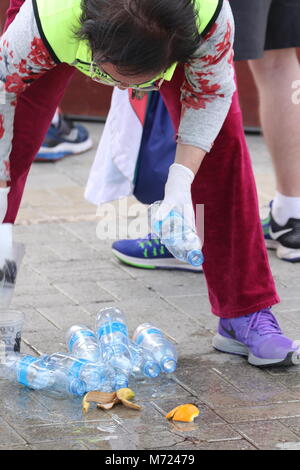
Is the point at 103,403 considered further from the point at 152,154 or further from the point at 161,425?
the point at 152,154

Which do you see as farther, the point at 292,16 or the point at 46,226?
the point at 46,226

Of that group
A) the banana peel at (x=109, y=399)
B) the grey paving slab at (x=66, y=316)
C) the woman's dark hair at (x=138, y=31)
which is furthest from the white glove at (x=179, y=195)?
the grey paving slab at (x=66, y=316)

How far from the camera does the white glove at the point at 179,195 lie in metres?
2.50

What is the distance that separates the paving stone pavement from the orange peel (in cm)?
2

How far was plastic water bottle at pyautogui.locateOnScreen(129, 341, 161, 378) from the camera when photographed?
9.34 feet

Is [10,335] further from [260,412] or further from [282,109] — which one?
[282,109]

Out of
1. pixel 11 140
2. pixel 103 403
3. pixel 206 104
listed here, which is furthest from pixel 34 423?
pixel 206 104

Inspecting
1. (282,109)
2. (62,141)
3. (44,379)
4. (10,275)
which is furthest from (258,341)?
(62,141)

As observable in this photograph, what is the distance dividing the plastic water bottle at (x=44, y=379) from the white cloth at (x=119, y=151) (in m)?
1.29

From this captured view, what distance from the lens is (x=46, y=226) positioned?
4.33 meters

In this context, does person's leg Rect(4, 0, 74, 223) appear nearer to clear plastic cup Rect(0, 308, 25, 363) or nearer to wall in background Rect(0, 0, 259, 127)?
clear plastic cup Rect(0, 308, 25, 363)

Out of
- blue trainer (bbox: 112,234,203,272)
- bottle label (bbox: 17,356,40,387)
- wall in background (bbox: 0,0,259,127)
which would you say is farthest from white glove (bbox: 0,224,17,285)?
wall in background (bbox: 0,0,259,127)

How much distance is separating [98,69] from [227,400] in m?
1.00

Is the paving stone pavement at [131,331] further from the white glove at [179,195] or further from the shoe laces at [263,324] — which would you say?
the white glove at [179,195]
